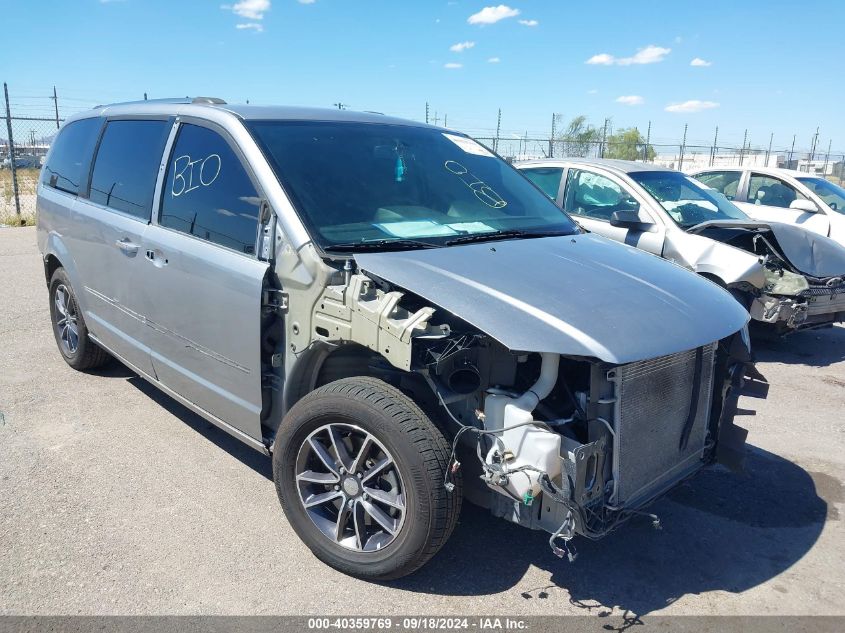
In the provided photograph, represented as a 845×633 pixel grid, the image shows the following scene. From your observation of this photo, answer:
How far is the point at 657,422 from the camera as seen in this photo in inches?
118

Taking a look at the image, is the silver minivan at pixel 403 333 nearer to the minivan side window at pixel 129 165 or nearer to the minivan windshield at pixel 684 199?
the minivan side window at pixel 129 165

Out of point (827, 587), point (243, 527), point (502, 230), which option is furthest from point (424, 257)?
point (827, 587)

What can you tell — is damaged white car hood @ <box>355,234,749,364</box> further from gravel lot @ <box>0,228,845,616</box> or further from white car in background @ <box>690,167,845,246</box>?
white car in background @ <box>690,167,845,246</box>

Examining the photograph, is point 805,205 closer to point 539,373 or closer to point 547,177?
point 547,177

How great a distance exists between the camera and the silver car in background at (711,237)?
6383 mm

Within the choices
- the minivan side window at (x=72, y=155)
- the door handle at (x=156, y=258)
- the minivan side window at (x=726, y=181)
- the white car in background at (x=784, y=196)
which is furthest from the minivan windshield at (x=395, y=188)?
the minivan side window at (x=726, y=181)

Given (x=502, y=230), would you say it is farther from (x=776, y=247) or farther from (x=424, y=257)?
(x=776, y=247)

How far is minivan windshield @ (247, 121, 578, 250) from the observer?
3266mm

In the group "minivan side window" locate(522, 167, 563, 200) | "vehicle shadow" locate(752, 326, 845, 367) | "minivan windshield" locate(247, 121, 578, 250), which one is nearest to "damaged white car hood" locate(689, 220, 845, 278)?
"vehicle shadow" locate(752, 326, 845, 367)

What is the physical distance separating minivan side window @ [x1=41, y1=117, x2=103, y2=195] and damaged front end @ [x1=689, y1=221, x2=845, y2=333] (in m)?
5.36

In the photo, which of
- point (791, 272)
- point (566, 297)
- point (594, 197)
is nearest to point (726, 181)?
point (594, 197)

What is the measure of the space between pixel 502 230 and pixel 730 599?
200 centimetres

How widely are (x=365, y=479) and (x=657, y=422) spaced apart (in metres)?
1.27

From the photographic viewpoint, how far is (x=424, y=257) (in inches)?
121
